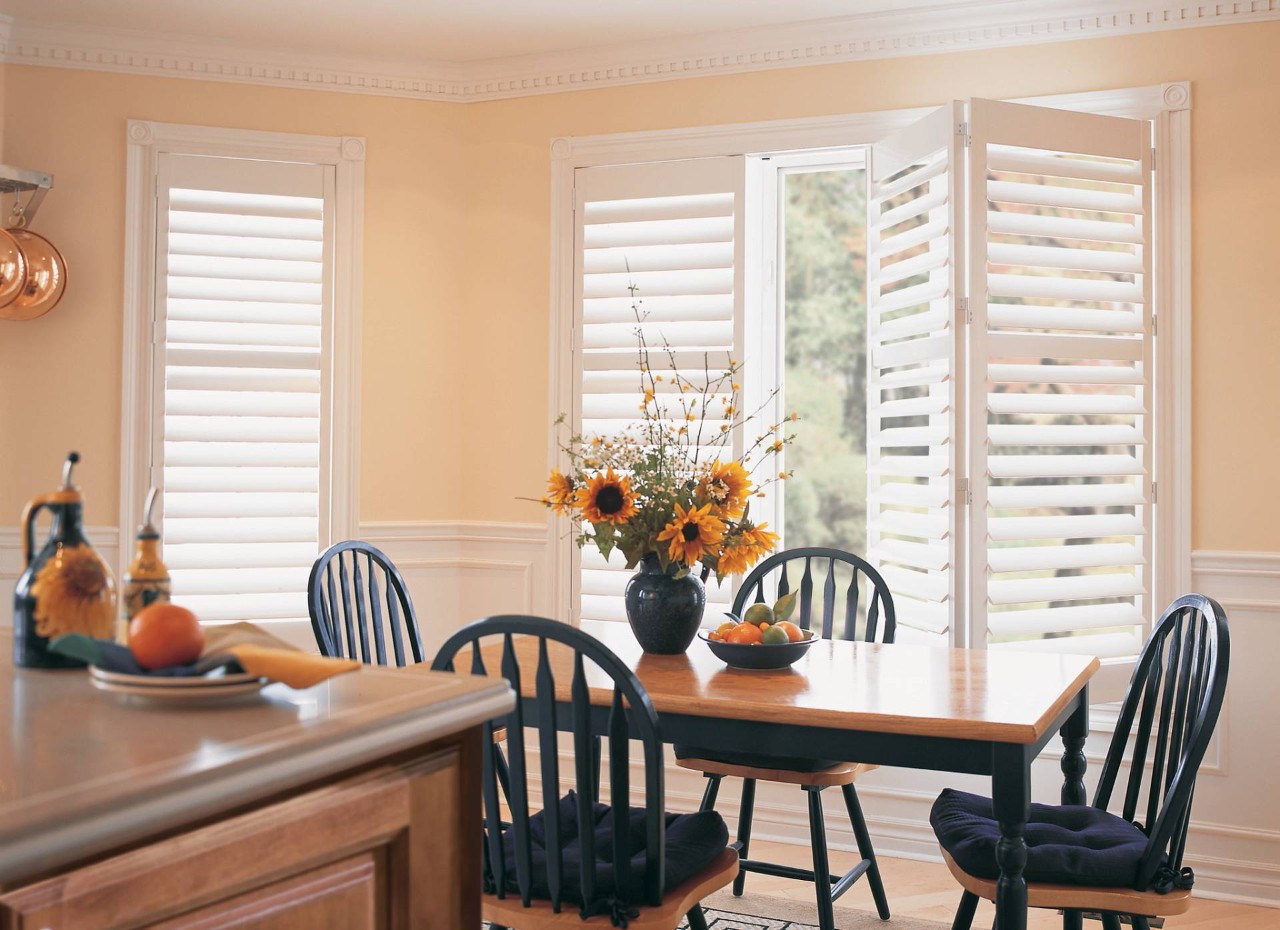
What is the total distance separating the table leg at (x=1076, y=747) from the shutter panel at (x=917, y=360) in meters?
0.75

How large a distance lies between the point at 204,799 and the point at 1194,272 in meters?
3.19

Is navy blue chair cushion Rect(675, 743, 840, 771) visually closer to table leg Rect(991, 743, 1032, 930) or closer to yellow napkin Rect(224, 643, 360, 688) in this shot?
table leg Rect(991, 743, 1032, 930)

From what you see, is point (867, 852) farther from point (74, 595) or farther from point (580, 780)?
point (74, 595)

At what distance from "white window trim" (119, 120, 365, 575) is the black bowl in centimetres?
187

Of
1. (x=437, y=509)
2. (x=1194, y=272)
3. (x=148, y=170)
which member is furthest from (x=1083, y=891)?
(x=148, y=170)

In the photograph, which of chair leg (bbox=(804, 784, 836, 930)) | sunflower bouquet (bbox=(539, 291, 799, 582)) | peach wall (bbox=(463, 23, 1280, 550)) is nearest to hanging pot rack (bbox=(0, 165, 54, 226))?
peach wall (bbox=(463, 23, 1280, 550))

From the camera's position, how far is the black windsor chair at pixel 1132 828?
6.92 feet

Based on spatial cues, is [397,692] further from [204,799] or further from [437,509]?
[437,509]

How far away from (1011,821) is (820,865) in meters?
0.95

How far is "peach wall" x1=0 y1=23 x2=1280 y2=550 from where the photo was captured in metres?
3.32

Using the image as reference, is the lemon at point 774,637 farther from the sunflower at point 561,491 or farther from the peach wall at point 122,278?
the peach wall at point 122,278

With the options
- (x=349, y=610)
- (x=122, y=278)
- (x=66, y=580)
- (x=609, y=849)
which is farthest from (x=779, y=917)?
(x=122, y=278)

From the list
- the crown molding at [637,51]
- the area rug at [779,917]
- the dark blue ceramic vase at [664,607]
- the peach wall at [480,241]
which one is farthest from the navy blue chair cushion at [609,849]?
the crown molding at [637,51]

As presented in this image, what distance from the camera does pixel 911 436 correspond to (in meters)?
3.40
